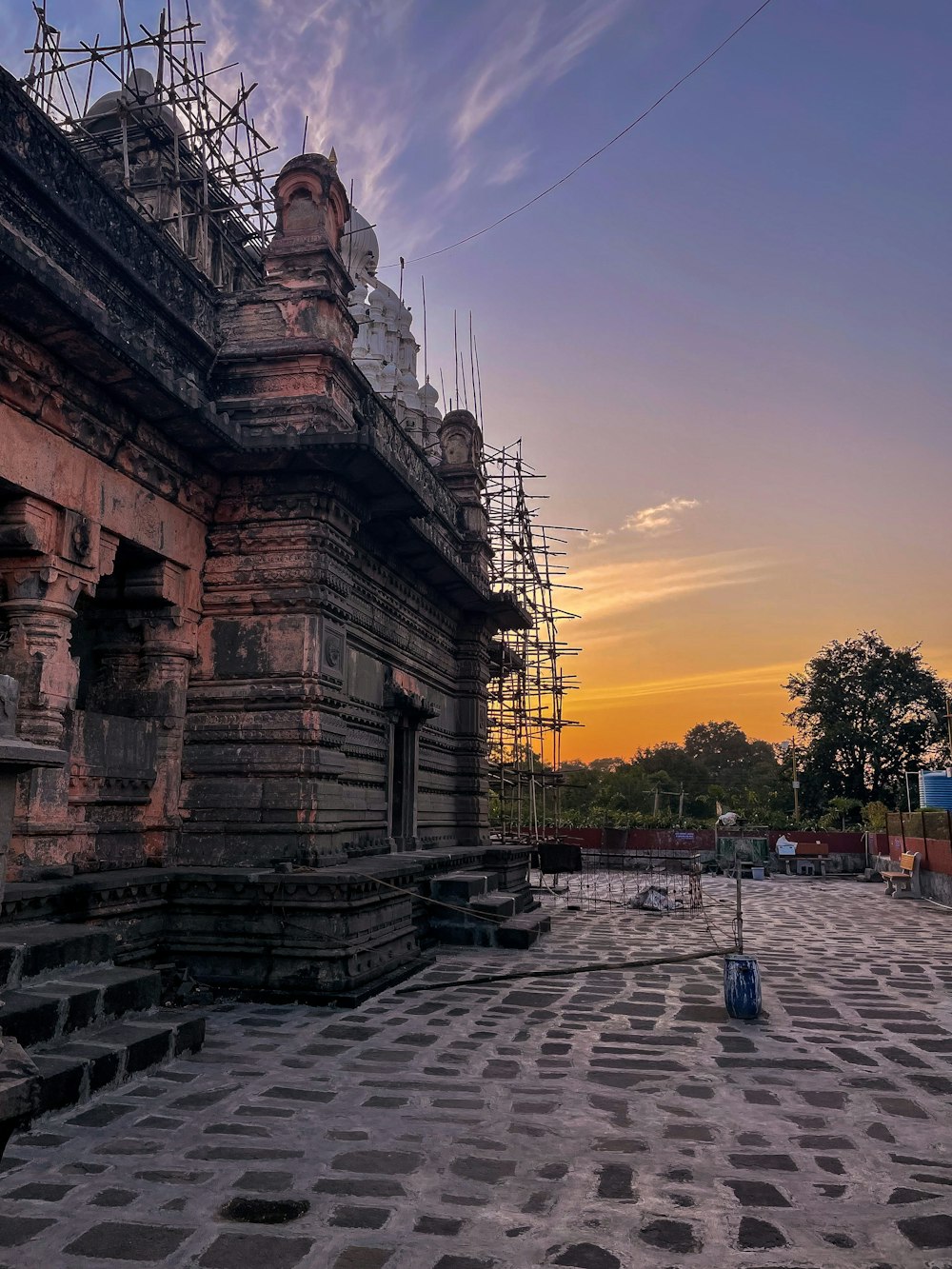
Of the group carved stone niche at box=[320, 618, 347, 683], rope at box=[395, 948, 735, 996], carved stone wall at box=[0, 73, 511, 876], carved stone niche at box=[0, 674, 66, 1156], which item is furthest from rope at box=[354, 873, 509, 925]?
carved stone niche at box=[0, 674, 66, 1156]

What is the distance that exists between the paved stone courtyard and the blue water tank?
1937 centimetres

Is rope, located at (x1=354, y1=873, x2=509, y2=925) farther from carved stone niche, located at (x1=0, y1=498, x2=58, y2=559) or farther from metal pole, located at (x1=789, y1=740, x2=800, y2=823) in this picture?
metal pole, located at (x1=789, y1=740, x2=800, y2=823)

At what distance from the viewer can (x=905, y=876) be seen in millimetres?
21219

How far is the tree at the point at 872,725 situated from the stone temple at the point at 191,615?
40793 millimetres

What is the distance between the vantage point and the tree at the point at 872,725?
1823 inches

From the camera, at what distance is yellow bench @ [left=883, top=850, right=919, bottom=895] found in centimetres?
2128

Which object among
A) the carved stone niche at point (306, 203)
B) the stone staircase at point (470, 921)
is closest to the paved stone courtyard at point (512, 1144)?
the stone staircase at point (470, 921)

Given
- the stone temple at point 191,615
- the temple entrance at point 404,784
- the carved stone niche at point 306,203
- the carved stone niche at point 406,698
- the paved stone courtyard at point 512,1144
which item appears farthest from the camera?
the temple entrance at point 404,784

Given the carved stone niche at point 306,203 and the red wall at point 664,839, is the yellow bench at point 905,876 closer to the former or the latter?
the red wall at point 664,839

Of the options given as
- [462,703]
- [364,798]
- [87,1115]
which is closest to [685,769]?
[462,703]

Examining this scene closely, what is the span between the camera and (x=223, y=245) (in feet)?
51.4

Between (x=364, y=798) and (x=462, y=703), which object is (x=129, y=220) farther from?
(x=462, y=703)

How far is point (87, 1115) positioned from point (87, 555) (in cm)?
403

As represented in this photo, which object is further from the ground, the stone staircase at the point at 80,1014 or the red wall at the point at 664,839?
the stone staircase at the point at 80,1014
